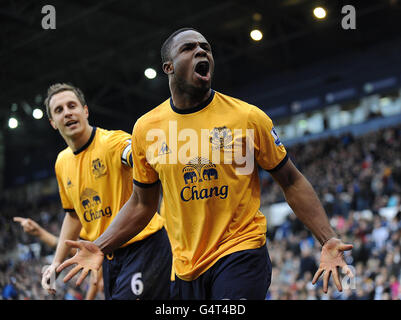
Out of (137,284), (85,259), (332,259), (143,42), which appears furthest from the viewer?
(143,42)

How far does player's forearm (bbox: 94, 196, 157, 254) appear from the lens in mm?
4152

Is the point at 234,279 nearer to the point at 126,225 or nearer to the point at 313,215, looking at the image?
the point at 313,215

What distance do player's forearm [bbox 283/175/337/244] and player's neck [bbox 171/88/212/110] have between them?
823mm

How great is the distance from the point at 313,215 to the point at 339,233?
11.2 metres

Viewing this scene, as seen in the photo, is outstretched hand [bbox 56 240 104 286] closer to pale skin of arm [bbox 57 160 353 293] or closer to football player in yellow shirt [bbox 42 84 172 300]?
pale skin of arm [bbox 57 160 353 293]

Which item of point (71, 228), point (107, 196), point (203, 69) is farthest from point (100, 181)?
point (203, 69)

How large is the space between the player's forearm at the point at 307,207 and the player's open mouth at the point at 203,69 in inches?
35.7

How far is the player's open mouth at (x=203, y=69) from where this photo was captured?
12.9 feet

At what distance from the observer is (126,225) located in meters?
4.25

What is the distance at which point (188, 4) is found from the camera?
2145cm

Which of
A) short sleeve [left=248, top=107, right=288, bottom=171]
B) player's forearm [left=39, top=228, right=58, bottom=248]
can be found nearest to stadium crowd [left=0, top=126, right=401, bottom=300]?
player's forearm [left=39, top=228, right=58, bottom=248]

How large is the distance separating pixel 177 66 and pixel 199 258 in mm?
1282
